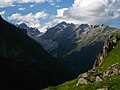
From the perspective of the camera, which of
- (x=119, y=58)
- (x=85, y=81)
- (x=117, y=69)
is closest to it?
(x=85, y=81)

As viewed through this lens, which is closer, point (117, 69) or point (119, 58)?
point (117, 69)

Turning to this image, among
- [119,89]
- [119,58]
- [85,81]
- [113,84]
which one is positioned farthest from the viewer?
[119,58]

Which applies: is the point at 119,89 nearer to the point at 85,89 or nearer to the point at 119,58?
the point at 85,89

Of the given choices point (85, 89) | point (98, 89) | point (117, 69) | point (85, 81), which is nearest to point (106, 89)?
point (98, 89)

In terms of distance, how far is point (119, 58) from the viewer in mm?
189875

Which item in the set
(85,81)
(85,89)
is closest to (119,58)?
(85,81)

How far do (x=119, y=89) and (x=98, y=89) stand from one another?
3.54m

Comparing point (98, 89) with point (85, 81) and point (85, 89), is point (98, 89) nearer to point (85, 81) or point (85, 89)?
point (85, 89)

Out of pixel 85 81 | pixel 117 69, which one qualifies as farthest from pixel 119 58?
pixel 85 81

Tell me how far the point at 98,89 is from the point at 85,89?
16.0 ft

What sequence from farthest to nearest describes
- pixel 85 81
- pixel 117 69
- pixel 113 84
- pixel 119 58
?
pixel 119 58 < pixel 117 69 < pixel 85 81 < pixel 113 84

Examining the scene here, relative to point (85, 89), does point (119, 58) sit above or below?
below

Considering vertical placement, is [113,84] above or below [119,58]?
above

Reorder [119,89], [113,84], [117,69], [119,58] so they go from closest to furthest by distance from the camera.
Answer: [119,89] < [113,84] < [117,69] < [119,58]
